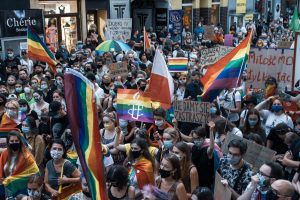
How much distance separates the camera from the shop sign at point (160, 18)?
24188 millimetres

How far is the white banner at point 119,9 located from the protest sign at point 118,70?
12260 millimetres

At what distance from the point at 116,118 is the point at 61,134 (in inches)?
32.8

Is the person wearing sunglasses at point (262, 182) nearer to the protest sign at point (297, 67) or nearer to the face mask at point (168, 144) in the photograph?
the face mask at point (168, 144)

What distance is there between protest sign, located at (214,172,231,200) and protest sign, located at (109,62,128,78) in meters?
5.47

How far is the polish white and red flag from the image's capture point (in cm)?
709

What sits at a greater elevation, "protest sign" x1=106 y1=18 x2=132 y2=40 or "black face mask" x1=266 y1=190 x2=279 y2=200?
"protest sign" x1=106 y1=18 x2=132 y2=40

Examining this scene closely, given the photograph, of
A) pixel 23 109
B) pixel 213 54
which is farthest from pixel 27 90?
pixel 213 54

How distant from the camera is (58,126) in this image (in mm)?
6531

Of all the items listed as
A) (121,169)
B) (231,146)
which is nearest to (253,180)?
(231,146)

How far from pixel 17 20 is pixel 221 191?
13.1m

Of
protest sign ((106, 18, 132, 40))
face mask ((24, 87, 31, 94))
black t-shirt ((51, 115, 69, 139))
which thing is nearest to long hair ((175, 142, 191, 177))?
black t-shirt ((51, 115, 69, 139))

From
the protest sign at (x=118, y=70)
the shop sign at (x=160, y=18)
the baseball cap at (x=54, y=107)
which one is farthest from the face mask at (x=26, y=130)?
the shop sign at (x=160, y=18)

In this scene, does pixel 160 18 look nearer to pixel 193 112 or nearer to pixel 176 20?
pixel 176 20

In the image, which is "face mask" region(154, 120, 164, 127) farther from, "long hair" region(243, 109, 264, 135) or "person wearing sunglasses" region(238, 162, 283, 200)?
"person wearing sunglasses" region(238, 162, 283, 200)
